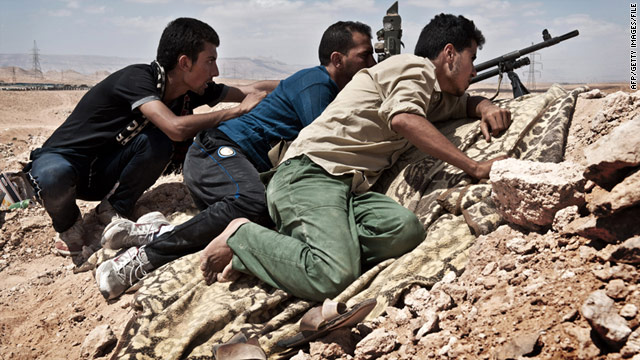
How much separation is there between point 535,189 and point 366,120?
1.08 metres

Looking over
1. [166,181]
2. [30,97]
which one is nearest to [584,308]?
[166,181]

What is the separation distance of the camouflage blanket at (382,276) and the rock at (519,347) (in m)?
0.68

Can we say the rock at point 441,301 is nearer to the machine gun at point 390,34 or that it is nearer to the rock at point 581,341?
the rock at point 581,341

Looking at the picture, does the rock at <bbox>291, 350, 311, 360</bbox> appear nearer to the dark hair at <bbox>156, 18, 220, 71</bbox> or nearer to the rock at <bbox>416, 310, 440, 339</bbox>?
the rock at <bbox>416, 310, 440, 339</bbox>

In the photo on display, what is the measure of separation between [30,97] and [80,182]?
777 inches

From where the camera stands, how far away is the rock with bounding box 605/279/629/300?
63.1 inches

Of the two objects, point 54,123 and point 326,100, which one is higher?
point 326,100

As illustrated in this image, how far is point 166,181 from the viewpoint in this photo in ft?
15.4

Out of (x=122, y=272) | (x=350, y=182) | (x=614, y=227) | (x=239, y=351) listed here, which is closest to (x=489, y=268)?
(x=614, y=227)

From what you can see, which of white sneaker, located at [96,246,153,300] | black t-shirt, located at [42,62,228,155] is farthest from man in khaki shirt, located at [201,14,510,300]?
black t-shirt, located at [42,62,228,155]

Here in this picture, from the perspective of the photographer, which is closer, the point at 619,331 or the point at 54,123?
the point at 619,331

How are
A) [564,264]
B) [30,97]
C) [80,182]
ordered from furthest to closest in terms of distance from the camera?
[30,97] < [80,182] < [564,264]

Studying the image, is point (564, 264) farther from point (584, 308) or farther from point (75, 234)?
point (75, 234)

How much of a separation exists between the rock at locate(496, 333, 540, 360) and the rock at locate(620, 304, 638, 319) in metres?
0.26
